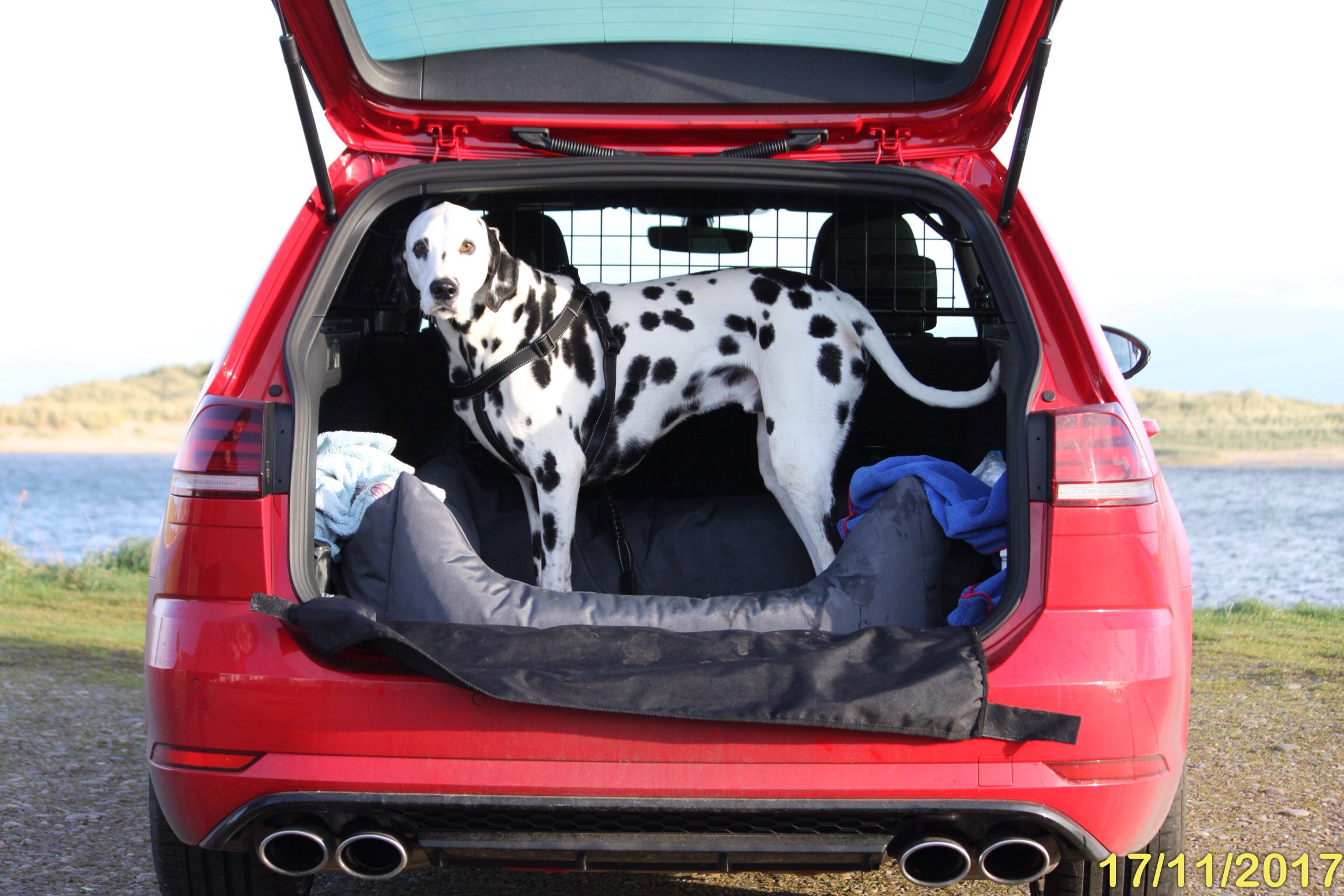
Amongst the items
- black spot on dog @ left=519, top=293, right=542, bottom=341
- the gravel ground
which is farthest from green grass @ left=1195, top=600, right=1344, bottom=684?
black spot on dog @ left=519, top=293, right=542, bottom=341

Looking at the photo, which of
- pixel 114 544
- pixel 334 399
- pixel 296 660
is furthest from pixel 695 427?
pixel 114 544

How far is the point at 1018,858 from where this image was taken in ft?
6.29

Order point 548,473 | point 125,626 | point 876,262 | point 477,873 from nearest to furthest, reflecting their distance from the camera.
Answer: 1. point 477,873
2. point 548,473
3. point 876,262
4. point 125,626

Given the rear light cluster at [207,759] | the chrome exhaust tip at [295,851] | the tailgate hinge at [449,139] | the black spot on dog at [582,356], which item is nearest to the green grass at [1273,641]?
the black spot on dog at [582,356]

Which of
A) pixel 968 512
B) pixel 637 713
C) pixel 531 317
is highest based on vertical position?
pixel 531 317

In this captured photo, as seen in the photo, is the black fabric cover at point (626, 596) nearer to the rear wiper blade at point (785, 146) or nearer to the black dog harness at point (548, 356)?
the black dog harness at point (548, 356)

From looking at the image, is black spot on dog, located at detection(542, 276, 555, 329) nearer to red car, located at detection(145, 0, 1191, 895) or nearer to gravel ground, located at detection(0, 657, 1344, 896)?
red car, located at detection(145, 0, 1191, 895)

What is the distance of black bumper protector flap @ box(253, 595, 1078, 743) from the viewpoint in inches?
70.8

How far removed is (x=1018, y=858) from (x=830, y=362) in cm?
173

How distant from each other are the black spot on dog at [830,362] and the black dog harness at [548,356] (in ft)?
2.11

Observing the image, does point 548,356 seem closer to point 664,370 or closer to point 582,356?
point 582,356

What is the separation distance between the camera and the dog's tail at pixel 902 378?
10.3ft

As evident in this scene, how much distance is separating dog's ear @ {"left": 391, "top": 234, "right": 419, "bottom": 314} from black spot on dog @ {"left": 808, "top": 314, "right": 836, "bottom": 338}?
4.00 feet

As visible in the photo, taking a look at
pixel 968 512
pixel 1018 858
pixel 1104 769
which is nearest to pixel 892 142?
pixel 968 512
